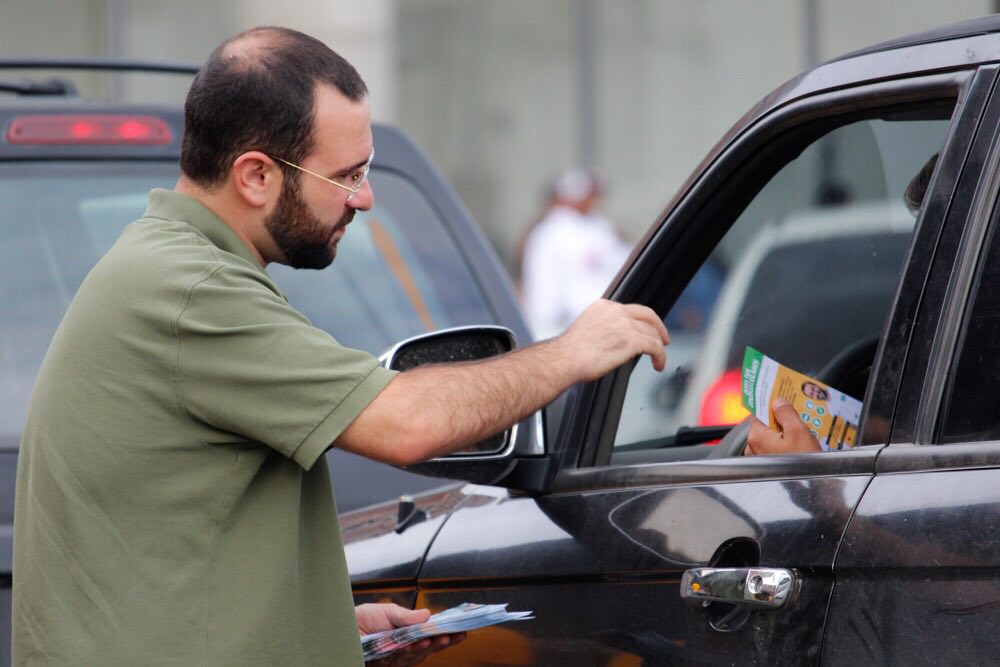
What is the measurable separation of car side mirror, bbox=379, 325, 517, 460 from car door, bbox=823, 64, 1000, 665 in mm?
779

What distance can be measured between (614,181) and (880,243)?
1167cm

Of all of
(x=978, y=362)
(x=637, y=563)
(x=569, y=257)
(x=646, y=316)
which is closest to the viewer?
(x=978, y=362)

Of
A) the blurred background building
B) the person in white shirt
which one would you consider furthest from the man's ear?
the blurred background building

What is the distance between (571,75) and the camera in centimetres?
1481

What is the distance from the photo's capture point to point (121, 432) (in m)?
2.14

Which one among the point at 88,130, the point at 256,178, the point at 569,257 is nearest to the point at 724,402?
the point at 256,178

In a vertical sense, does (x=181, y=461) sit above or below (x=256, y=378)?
below

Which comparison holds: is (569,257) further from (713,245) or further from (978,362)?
(978,362)

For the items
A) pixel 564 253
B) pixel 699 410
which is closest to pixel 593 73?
pixel 564 253

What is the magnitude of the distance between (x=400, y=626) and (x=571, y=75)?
1259 cm

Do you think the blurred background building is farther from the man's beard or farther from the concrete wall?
the man's beard

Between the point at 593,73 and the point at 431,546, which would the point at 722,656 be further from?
the point at 593,73

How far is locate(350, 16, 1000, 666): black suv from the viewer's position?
78.0 inches

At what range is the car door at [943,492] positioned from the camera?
1879 mm
